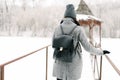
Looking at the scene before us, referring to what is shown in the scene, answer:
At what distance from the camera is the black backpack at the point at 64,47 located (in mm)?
2654

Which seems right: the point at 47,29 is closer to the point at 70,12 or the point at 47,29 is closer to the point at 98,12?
the point at 98,12

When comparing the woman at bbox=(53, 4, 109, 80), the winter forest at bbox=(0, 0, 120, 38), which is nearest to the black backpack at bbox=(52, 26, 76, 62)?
the woman at bbox=(53, 4, 109, 80)

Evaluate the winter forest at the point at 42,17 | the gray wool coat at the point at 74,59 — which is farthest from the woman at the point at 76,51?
the winter forest at the point at 42,17

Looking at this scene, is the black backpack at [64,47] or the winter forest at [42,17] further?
the winter forest at [42,17]

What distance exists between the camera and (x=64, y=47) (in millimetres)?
2682

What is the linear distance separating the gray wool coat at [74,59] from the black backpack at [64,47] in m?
0.05

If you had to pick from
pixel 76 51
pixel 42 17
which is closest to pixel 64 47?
pixel 76 51

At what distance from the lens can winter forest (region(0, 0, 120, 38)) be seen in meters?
45.3

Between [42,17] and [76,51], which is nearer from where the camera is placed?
[76,51]

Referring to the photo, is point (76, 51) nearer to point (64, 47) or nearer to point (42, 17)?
point (64, 47)

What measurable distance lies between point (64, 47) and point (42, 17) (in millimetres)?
43638

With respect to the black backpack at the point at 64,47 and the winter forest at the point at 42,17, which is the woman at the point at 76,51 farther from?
the winter forest at the point at 42,17

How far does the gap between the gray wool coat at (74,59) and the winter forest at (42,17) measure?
41.9m

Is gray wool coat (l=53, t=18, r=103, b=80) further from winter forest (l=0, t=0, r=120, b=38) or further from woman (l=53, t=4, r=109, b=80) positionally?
winter forest (l=0, t=0, r=120, b=38)
